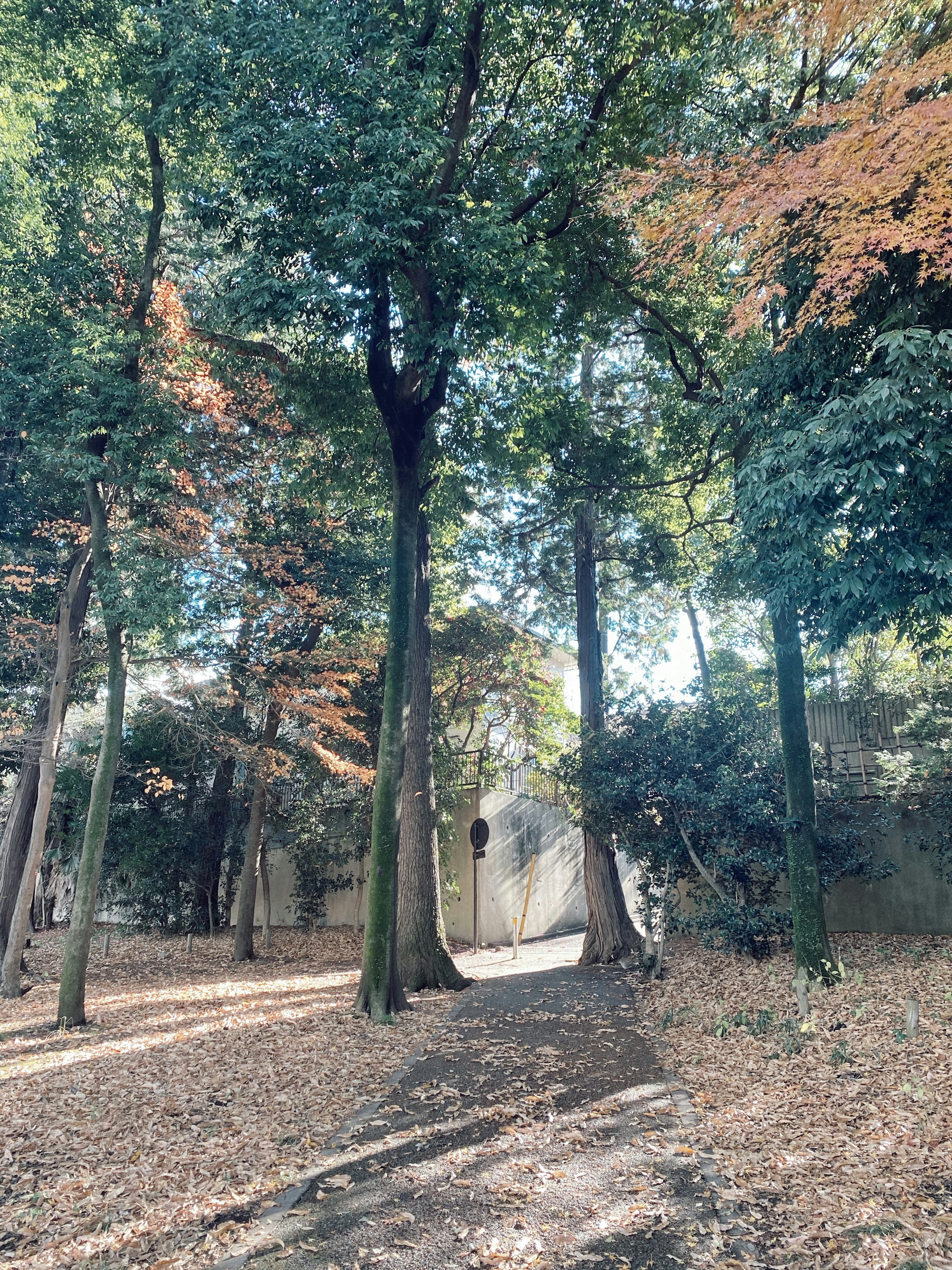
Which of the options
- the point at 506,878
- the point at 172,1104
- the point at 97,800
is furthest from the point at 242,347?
the point at 506,878

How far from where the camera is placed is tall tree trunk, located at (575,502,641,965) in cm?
1150

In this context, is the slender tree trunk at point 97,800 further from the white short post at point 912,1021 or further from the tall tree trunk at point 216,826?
the white short post at point 912,1021

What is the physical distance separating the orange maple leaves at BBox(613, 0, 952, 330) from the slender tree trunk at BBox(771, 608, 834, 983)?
293 centimetres

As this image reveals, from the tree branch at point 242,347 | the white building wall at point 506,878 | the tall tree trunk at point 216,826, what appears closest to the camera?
the tree branch at point 242,347

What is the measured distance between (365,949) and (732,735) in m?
5.26

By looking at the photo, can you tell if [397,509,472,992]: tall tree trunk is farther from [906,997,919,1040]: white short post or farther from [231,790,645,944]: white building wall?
[906,997,919,1040]: white short post

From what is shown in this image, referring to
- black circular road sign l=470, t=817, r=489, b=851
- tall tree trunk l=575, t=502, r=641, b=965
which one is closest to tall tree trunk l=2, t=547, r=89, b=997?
black circular road sign l=470, t=817, r=489, b=851

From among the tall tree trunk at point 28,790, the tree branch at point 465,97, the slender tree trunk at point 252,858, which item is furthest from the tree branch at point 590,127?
the slender tree trunk at point 252,858

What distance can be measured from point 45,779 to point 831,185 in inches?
399

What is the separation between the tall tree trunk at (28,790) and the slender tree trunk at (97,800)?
1814 millimetres

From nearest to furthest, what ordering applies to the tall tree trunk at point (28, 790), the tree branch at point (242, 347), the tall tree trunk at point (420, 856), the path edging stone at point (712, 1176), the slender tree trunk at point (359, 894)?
the path edging stone at point (712, 1176) → the tall tree trunk at point (420, 856) → the tree branch at point (242, 347) → the tall tree trunk at point (28, 790) → the slender tree trunk at point (359, 894)

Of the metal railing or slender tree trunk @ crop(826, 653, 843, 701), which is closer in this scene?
slender tree trunk @ crop(826, 653, 843, 701)

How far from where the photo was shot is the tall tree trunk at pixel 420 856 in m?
9.22

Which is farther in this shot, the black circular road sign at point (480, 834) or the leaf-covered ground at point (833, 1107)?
the black circular road sign at point (480, 834)
